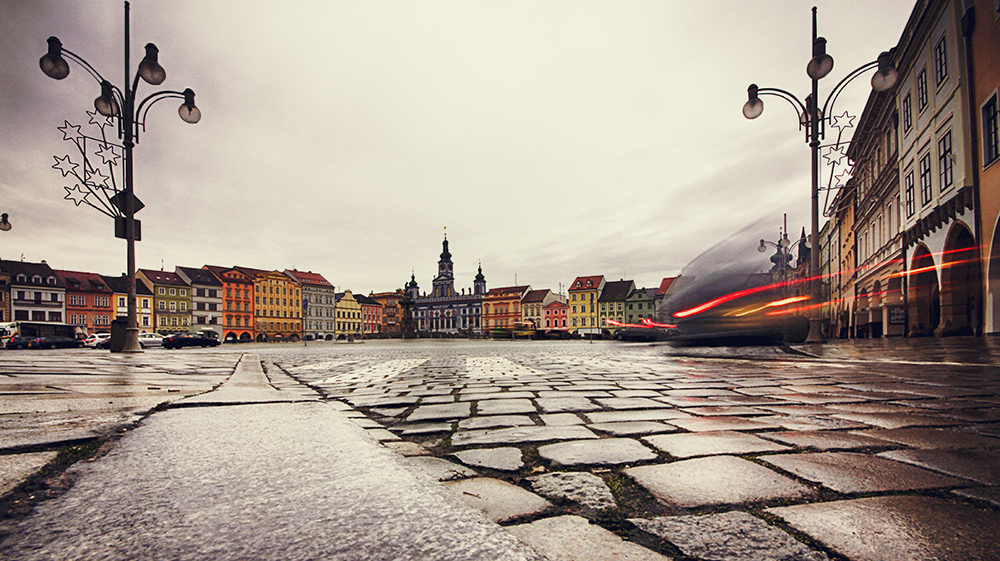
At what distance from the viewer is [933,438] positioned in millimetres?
2475

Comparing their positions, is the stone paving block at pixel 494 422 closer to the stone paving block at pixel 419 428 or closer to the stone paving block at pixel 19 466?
the stone paving block at pixel 419 428

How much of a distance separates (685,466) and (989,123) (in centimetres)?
1919

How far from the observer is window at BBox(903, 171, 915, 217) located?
21.4 meters

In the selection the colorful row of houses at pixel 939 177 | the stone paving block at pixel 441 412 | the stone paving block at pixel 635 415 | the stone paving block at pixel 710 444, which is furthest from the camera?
the colorful row of houses at pixel 939 177

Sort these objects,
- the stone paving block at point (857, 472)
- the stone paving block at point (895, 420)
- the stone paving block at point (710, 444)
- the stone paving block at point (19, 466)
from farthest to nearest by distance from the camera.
A: the stone paving block at point (895, 420) → the stone paving block at point (710, 444) → the stone paving block at point (857, 472) → the stone paving block at point (19, 466)

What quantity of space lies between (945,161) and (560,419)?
21.4 m

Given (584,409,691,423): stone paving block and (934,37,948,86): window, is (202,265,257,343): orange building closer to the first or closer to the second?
(934,37,948,86): window

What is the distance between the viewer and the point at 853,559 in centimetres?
112

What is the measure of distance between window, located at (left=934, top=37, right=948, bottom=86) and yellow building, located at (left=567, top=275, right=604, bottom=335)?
86043mm

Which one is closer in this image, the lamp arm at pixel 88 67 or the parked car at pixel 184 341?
the lamp arm at pixel 88 67

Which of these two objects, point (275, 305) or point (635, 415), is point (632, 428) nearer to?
point (635, 415)

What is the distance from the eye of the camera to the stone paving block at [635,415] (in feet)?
10.5

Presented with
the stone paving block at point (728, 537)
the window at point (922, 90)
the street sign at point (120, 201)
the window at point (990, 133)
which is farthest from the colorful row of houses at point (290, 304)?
the stone paving block at point (728, 537)

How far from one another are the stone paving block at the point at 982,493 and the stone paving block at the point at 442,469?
62.5 inches
